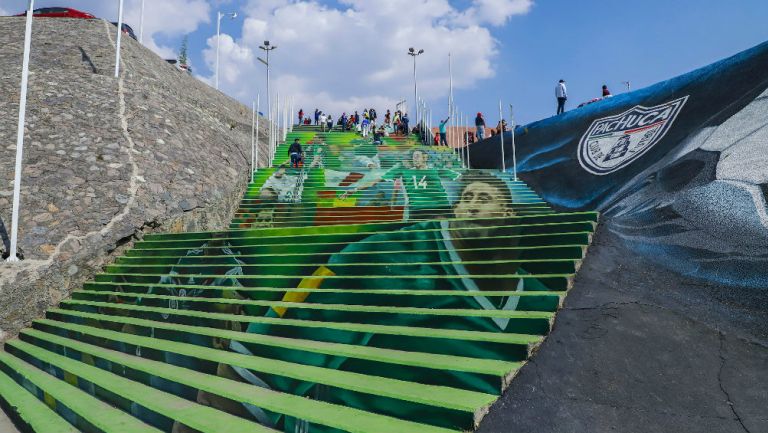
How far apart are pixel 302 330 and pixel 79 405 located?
175cm

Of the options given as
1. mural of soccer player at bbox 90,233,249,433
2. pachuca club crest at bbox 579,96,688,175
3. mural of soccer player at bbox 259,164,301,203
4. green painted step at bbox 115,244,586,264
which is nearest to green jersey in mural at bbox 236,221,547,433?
green painted step at bbox 115,244,586,264

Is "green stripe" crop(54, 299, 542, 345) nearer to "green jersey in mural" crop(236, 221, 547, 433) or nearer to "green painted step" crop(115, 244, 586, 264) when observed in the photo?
"green jersey in mural" crop(236, 221, 547, 433)

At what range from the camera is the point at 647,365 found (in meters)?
2.64

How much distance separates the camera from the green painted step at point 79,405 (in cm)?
279

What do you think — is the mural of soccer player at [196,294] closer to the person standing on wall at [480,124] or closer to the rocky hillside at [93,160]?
the rocky hillside at [93,160]

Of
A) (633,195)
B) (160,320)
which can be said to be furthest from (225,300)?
(633,195)

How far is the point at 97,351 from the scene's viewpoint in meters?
4.33

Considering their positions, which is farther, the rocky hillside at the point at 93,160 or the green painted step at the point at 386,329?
the rocky hillside at the point at 93,160

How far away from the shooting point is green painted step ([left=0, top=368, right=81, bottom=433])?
3096 millimetres

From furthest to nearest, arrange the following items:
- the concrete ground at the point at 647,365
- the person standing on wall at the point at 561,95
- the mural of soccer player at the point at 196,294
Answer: the person standing on wall at the point at 561,95
the mural of soccer player at the point at 196,294
the concrete ground at the point at 647,365

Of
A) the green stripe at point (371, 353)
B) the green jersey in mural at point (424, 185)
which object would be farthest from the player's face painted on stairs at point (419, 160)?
the green stripe at point (371, 353)

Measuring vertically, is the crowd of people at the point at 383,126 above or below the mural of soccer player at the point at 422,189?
above

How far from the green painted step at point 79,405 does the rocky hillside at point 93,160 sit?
2334 millimetres

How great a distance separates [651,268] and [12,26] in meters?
19.4
